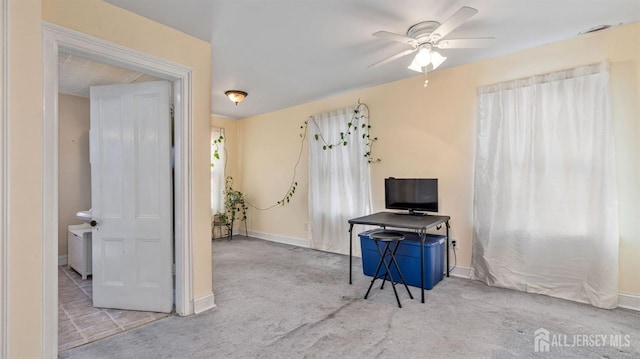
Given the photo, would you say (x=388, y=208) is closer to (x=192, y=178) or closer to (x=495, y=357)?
(x=495, y=357)

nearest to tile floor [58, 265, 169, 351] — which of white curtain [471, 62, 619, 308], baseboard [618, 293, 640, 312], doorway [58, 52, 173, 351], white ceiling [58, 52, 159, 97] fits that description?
doorway [58, 52, 173, 351]

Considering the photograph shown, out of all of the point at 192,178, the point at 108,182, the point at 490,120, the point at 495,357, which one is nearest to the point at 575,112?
the point at 490,120

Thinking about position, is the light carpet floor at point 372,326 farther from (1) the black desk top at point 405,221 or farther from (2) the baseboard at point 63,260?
(2) the baseboard at point 63,260

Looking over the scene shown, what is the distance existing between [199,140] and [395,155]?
262 cm

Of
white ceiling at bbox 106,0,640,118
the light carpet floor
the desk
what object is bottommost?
the light carpet floor

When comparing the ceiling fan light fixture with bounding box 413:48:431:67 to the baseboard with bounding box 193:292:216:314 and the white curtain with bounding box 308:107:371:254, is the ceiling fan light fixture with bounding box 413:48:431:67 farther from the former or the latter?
the baseboard with bounding box 193:292:216:314

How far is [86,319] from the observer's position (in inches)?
104

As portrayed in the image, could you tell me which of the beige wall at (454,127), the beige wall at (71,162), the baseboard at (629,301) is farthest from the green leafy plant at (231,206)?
the baseboard at (629,301)

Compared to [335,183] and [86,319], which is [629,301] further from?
[86,319]

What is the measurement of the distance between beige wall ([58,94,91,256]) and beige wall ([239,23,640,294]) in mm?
3022

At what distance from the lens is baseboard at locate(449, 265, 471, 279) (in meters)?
3.61

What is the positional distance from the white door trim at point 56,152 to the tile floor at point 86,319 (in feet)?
0.94

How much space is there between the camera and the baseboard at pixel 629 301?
2689mm

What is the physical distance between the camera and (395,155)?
425cm
